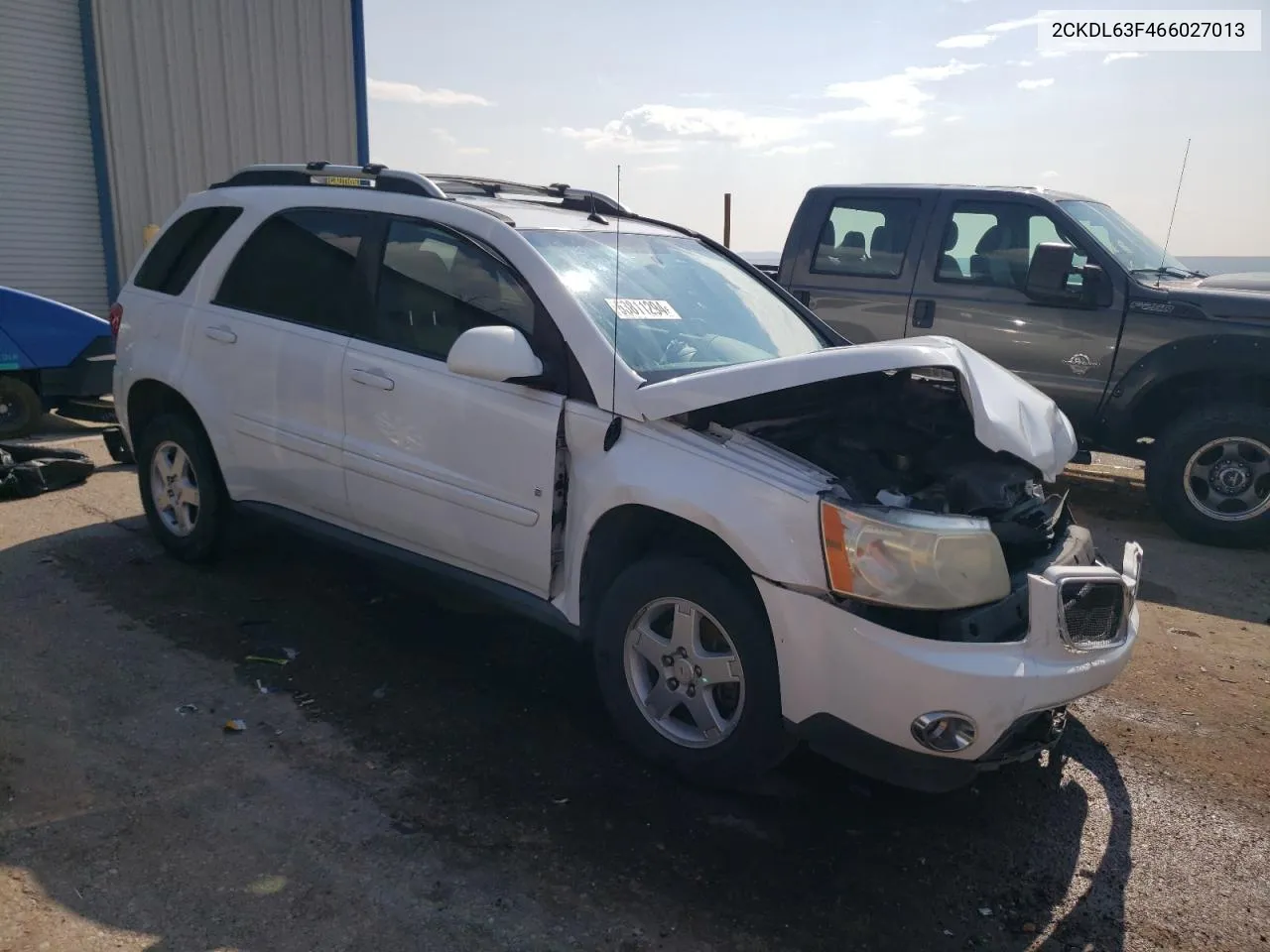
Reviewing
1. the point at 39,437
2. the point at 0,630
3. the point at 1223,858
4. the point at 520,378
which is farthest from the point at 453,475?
the point at 39,437

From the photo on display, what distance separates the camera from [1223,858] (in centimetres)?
301

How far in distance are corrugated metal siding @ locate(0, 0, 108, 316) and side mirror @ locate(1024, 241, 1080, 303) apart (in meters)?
11.4

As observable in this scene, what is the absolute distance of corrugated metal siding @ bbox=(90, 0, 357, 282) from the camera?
489 inches

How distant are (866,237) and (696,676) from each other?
5058 mm

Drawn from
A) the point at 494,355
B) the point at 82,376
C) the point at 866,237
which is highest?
the point at 866,237

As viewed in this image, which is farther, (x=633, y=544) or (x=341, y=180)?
(x=341, y=180)

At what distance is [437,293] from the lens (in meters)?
3.92

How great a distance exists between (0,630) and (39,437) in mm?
4771

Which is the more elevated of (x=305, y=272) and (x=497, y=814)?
(x=305, y=272)

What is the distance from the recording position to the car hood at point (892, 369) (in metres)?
2.93

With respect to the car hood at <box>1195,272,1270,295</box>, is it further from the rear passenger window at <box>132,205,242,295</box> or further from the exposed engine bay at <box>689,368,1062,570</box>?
the rear passenger window at <box>132,205,242,295</box>

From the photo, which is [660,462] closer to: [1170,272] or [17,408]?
[1170,272]

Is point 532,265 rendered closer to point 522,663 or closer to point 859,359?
point 859,359

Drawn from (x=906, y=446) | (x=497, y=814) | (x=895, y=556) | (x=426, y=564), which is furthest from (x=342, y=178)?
(x=895, y=556)
